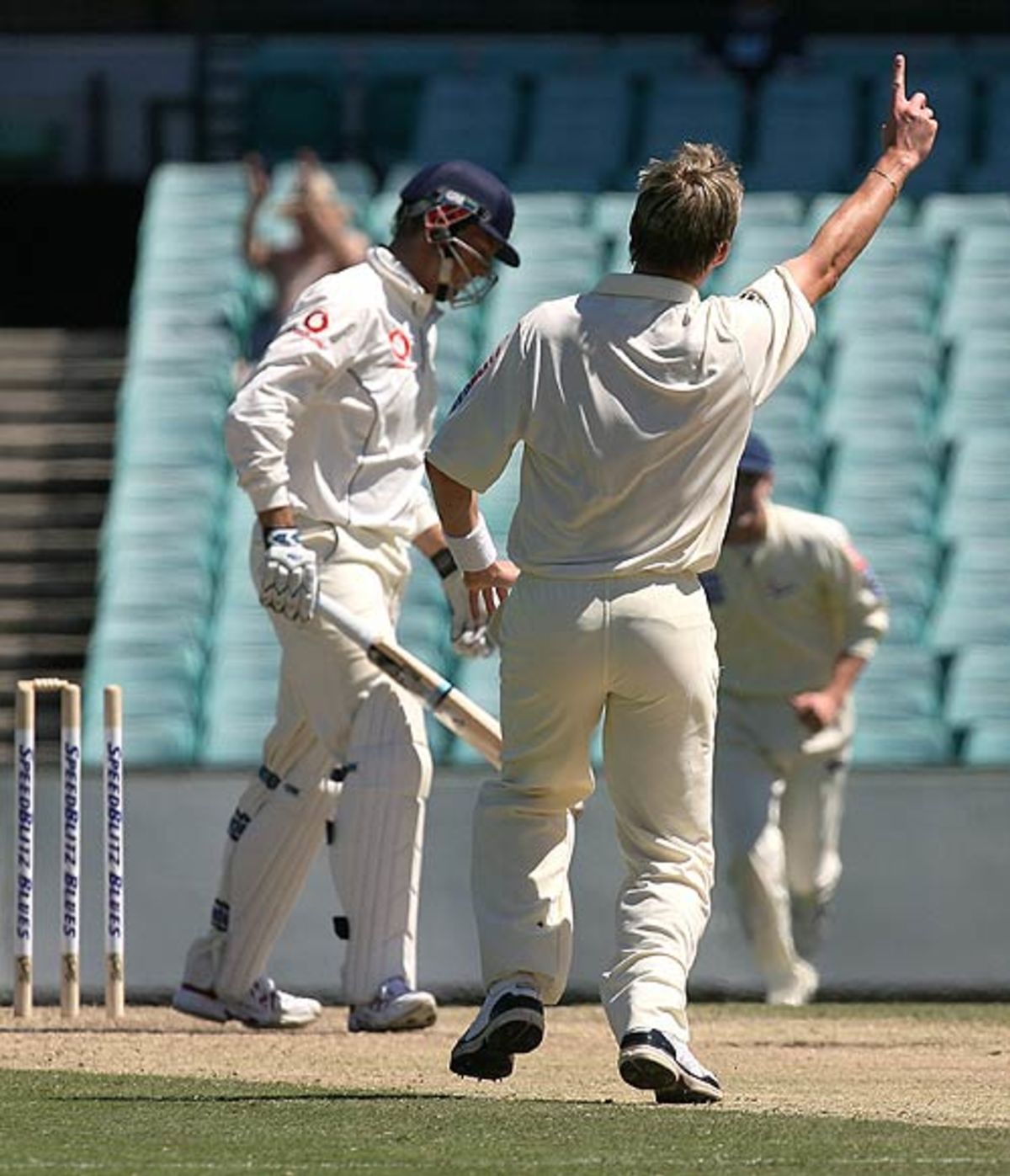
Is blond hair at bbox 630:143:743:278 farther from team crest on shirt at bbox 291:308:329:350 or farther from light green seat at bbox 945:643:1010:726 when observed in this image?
light green seat at bbox 945:643:1010:726

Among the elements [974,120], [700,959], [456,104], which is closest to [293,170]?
[456,104]

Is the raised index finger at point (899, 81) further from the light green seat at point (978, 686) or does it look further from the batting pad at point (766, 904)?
the light green seat at point (978, 686)

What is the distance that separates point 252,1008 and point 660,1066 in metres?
2.39

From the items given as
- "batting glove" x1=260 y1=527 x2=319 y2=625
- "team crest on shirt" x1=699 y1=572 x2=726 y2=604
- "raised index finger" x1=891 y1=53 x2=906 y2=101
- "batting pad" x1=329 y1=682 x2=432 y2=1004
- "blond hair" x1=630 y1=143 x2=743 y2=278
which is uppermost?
"raised index finger" x1=891 y1=53 x2=906 y2=101

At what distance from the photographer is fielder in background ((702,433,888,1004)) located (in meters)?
9.30

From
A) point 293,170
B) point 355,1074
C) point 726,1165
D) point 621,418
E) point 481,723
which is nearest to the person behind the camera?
point 726,1165

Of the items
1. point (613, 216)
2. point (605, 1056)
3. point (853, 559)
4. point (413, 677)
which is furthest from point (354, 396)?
point (613, 216)

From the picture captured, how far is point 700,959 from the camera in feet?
31.0

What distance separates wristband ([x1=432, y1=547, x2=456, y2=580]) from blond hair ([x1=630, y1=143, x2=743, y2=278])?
2.02 metres

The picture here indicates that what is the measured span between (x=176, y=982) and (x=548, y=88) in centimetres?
797

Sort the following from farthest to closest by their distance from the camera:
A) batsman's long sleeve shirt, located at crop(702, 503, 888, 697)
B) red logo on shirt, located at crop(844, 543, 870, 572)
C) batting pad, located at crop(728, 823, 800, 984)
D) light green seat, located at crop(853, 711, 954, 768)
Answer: light green seat, located at crop(853, 711, 954, 768)
red logo on shirt, located at crop(844, 543, 870, 572)
batsman's long sleeve shirt, located at crop(702, 503, 888, 697)
batting pad, located at crop(728, 823, 800, 984)

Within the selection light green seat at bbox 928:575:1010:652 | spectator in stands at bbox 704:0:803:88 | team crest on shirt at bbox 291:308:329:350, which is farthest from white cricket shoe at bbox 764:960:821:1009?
spectator in stands at bbox 704:0:803:88

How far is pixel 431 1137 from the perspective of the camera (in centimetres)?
535

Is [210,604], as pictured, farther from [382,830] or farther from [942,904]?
[382,830]
